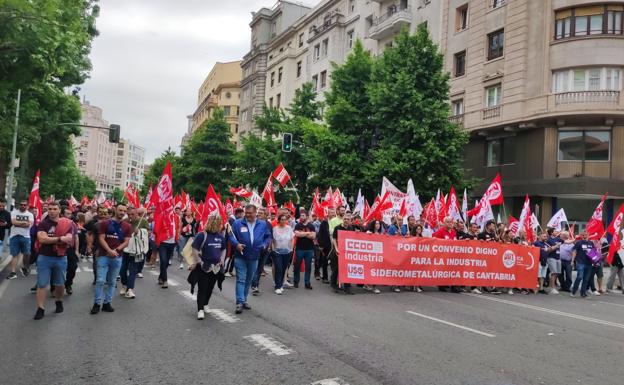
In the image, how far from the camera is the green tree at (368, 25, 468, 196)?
79.5 ft

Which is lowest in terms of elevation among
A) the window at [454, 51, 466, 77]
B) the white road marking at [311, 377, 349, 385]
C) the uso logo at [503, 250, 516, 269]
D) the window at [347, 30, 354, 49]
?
the white road marking at [311, 377, 349, 385]

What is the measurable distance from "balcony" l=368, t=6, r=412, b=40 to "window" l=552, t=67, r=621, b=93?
11224mm

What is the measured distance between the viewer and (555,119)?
25.3 metres

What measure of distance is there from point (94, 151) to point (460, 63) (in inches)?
5758

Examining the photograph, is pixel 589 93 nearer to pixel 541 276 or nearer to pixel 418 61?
pixel 418 61

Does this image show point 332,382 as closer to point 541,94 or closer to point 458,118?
point 541,94

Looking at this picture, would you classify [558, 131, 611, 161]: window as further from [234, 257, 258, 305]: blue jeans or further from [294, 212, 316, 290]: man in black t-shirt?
[234, 257, 258, 305]: blue jeans

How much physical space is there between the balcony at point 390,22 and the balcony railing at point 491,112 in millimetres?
8659

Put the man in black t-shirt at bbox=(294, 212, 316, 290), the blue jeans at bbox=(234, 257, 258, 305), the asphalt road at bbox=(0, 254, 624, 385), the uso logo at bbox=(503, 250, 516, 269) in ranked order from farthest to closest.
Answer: the uso logo at bbox=(503, 250, 516, 269)
the man in black t-shirt at bbox=(294, 212, 316, 290)
the blue jeans at bbox=(234, 257, 258, 305)
the asphalt road at bbox=(0, 254, 624, 385)

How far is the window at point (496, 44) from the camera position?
2852 centimetres

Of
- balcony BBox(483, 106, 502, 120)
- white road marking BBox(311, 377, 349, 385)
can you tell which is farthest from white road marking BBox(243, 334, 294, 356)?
balcony BBox(483, 106, 502, 120)

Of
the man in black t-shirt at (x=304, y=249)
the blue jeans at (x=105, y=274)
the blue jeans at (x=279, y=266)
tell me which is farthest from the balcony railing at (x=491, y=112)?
the blue jeans at (x=105, y=274)

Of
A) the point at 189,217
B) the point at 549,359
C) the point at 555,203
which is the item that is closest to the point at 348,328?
the point at 549,359

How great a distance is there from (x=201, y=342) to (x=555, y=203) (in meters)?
23.1
